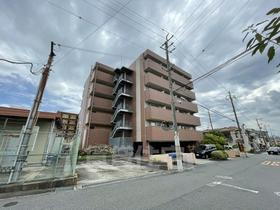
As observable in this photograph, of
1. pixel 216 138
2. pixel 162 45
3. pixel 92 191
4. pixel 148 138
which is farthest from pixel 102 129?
pixel 216 138

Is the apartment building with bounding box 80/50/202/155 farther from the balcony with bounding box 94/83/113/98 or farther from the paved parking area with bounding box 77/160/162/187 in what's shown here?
the paved parking area with bounding box 77/160/162/187

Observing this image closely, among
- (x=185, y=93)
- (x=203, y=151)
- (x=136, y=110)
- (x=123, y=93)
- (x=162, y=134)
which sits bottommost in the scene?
(x=203, y=151)

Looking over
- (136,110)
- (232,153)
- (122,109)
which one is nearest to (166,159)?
(136,110)

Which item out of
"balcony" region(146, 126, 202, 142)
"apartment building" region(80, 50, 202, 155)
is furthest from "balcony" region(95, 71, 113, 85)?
"balcony" region(146, 126, 202, 142)

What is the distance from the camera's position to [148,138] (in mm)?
19344

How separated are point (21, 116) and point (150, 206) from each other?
34.5 feet

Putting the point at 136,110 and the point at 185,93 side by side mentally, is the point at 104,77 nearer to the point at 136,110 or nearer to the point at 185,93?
the point at 136,110

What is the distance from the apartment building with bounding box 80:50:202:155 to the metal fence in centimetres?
1041

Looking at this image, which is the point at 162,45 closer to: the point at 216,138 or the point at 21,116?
the point at 21,116

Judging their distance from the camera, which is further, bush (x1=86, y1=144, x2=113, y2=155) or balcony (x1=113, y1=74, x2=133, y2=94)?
balcony (x1=113, y1=74, x2=133, y2=94)

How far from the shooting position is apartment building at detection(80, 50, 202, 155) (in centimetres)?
2066

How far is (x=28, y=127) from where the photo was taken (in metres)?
7.36

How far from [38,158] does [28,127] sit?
18.4ft

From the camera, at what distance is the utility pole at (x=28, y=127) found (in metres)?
6.26
